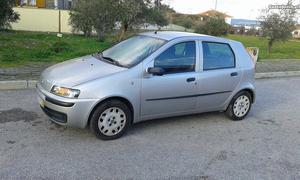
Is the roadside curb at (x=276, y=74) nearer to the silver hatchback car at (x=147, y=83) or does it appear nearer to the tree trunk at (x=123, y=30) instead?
the silver hatchback car at (x=147, y=83)

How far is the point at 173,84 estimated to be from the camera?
480 centimetres

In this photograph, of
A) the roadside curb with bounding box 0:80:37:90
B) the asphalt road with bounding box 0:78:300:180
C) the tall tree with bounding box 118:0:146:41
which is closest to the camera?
the asphalt road with bounding box 0:78:300:180

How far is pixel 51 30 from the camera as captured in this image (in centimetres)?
2709

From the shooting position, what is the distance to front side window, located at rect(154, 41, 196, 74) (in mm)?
4777

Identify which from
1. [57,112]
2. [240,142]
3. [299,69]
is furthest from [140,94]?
[299,69]

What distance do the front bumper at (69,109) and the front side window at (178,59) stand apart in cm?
125

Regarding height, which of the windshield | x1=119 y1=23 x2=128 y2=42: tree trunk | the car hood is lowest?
the car hood

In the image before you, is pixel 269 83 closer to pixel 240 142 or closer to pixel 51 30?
pixel 240 142

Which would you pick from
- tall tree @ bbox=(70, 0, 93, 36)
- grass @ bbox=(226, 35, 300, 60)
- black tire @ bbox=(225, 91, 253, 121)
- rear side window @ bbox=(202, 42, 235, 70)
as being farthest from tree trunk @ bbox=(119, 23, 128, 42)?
black tire @ bbox=(225, 91, 253, 121)

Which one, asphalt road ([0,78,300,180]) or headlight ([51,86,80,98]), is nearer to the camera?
asphalt road ([0,78,300,180])

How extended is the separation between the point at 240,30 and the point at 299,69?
34420mm

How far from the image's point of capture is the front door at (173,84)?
465 cm

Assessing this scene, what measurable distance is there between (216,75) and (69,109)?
2.55 m

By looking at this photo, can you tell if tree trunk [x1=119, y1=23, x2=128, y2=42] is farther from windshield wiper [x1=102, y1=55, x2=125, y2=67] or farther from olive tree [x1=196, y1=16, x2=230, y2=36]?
olive tree [x1=196, y1=16, x2=230, y2=36]
